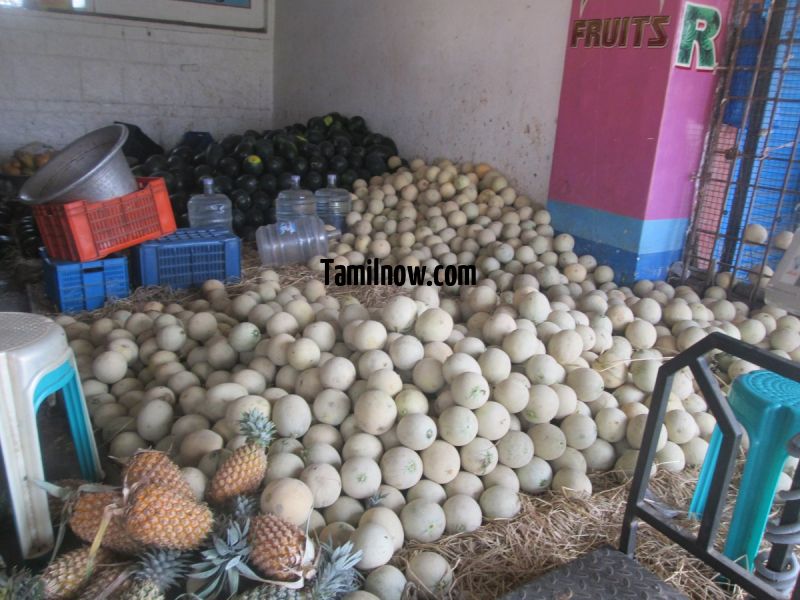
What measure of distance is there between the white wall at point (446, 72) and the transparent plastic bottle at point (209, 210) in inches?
80.3

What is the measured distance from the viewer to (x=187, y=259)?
14.6ft

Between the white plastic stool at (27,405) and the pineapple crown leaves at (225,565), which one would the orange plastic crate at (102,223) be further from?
the pineapple crown leaves at (225,565)

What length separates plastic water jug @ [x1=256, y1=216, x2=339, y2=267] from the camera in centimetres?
514

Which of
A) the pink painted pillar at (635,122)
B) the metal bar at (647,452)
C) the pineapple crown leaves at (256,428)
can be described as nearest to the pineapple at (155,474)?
the pineapple crown leaves at (256,428)

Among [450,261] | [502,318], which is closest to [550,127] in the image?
[450,261]

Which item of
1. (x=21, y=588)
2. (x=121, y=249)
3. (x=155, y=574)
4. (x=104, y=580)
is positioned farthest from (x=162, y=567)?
(x=121, y=249)

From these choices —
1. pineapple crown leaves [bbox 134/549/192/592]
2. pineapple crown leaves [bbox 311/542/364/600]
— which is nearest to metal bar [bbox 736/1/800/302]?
pineapple crown leaves [bbox 311/542/364/600]

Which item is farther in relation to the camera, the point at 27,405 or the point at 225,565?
the point at 27,405

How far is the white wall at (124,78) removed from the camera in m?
7.33

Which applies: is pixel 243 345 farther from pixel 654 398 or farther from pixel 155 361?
pixel 654 398

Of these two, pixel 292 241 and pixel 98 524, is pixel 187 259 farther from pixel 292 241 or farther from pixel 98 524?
pixel 98 524

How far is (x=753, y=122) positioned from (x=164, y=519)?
416 centimetres

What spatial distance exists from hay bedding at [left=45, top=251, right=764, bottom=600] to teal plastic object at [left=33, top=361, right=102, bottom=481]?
122 centimetres

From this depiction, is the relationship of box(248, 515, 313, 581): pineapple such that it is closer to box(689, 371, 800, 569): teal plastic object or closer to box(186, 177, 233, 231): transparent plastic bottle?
box(689, 371, 800, 569): teal plastic object
